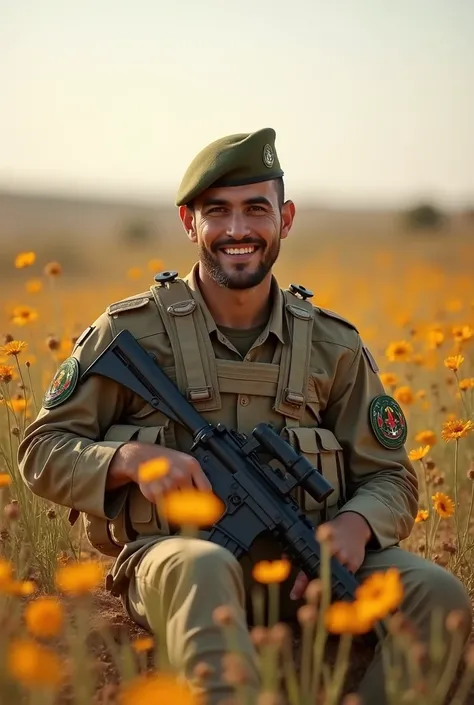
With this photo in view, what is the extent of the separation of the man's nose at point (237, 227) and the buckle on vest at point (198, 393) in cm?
55

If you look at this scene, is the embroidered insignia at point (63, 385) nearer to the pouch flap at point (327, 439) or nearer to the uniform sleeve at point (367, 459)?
the pouch flap at point (327, 439)

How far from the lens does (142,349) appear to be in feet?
10.9

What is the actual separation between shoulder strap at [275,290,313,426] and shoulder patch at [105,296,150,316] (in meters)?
0.53

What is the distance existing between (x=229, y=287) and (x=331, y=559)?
3.38 ft

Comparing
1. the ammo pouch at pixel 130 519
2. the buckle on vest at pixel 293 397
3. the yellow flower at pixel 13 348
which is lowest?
the ammo pouch at pixel 130 519

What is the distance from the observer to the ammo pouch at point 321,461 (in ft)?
11.0

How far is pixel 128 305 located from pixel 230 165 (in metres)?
0.61

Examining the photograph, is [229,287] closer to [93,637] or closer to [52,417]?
→ [52,417]

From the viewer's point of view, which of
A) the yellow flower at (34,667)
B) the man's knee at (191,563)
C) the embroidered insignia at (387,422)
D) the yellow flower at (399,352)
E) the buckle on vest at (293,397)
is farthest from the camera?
the yellow flower at (399,352)

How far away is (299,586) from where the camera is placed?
3074mm

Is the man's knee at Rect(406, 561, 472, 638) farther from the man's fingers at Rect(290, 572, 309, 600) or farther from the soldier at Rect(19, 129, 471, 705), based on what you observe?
the man's fingers at Rect(290, 572, 309, 600)

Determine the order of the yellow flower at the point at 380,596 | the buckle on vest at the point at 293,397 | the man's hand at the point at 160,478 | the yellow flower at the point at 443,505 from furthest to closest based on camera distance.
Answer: the yellow flower at the point at 443,505 → the buckle on vest at the point at 293,397 → the man's hand at the point at 160,478 → the yellow flower at the point at 380,596

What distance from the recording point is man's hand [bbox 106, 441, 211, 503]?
2928 millimetres

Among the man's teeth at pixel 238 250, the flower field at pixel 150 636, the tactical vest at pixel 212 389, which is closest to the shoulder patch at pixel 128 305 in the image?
the tactical vest at pixel 212 389
